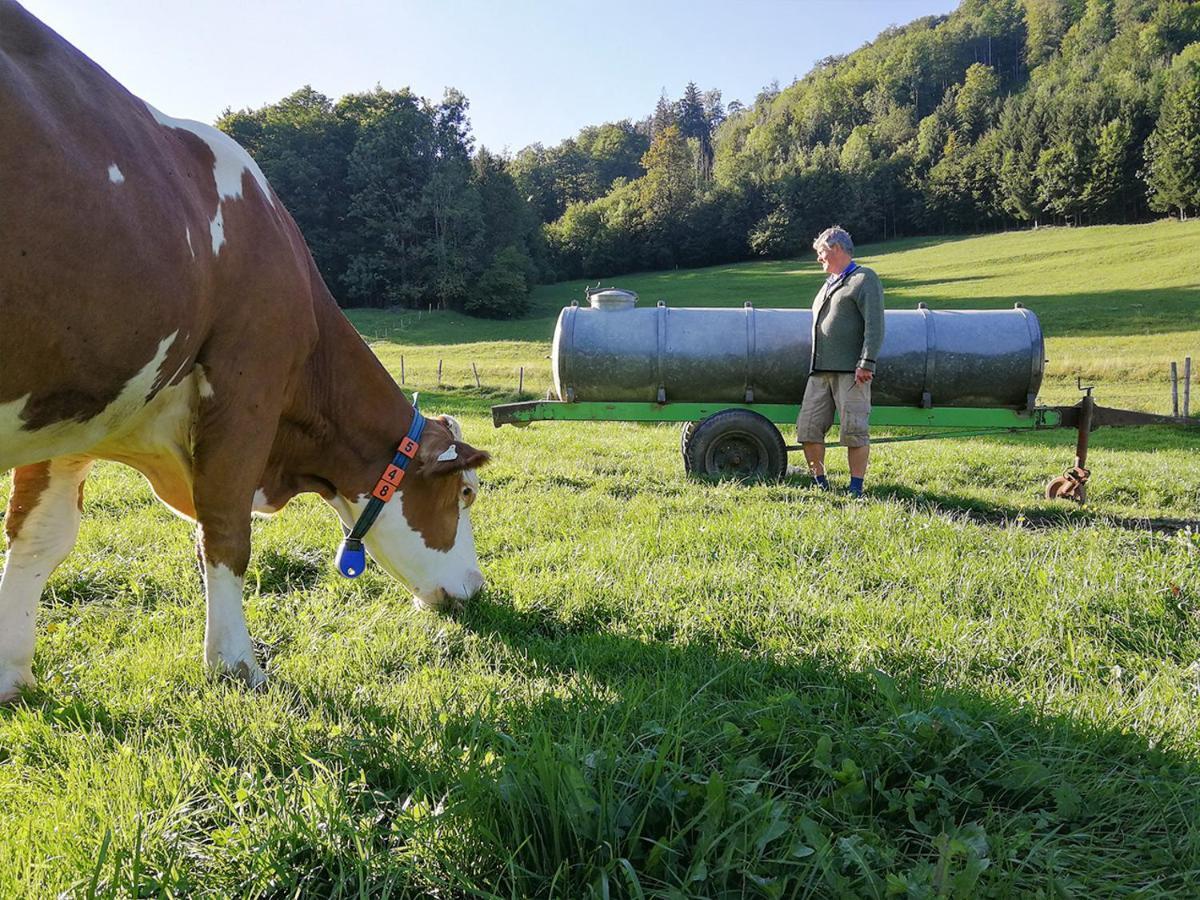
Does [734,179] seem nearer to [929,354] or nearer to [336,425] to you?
[929,354]

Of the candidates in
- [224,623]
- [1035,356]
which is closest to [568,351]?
[1035,356]

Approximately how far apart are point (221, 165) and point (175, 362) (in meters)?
0.97

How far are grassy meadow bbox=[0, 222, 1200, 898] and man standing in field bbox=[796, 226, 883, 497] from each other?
1.23 m

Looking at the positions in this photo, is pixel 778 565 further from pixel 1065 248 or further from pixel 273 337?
pixel 1065 248

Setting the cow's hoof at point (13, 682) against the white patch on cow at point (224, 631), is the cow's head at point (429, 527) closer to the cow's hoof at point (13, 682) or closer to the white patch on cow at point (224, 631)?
the white patch on cow at point (224, 631)

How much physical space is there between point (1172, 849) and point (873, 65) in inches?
6660

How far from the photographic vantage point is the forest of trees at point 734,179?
65.6 meters

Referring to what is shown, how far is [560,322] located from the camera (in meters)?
8.47

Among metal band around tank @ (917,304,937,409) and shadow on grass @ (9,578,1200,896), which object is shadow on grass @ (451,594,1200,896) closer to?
shadow on grass @ (9,578,1200,896)

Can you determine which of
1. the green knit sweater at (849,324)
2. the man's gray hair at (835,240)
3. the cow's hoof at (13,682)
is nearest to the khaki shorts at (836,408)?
the green knit sweater at (849,324)

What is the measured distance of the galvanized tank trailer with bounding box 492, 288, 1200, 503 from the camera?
322 inches

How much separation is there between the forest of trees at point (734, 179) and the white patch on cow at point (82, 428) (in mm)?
59165

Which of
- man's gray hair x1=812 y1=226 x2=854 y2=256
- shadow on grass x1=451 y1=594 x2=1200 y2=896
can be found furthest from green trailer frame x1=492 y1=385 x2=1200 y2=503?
shadow on grass x1=451 y1=594 x2=1200 y2=896

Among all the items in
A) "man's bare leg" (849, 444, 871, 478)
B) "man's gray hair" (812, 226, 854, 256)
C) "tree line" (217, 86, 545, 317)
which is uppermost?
"tree line" (217, 86, 545, 317)
